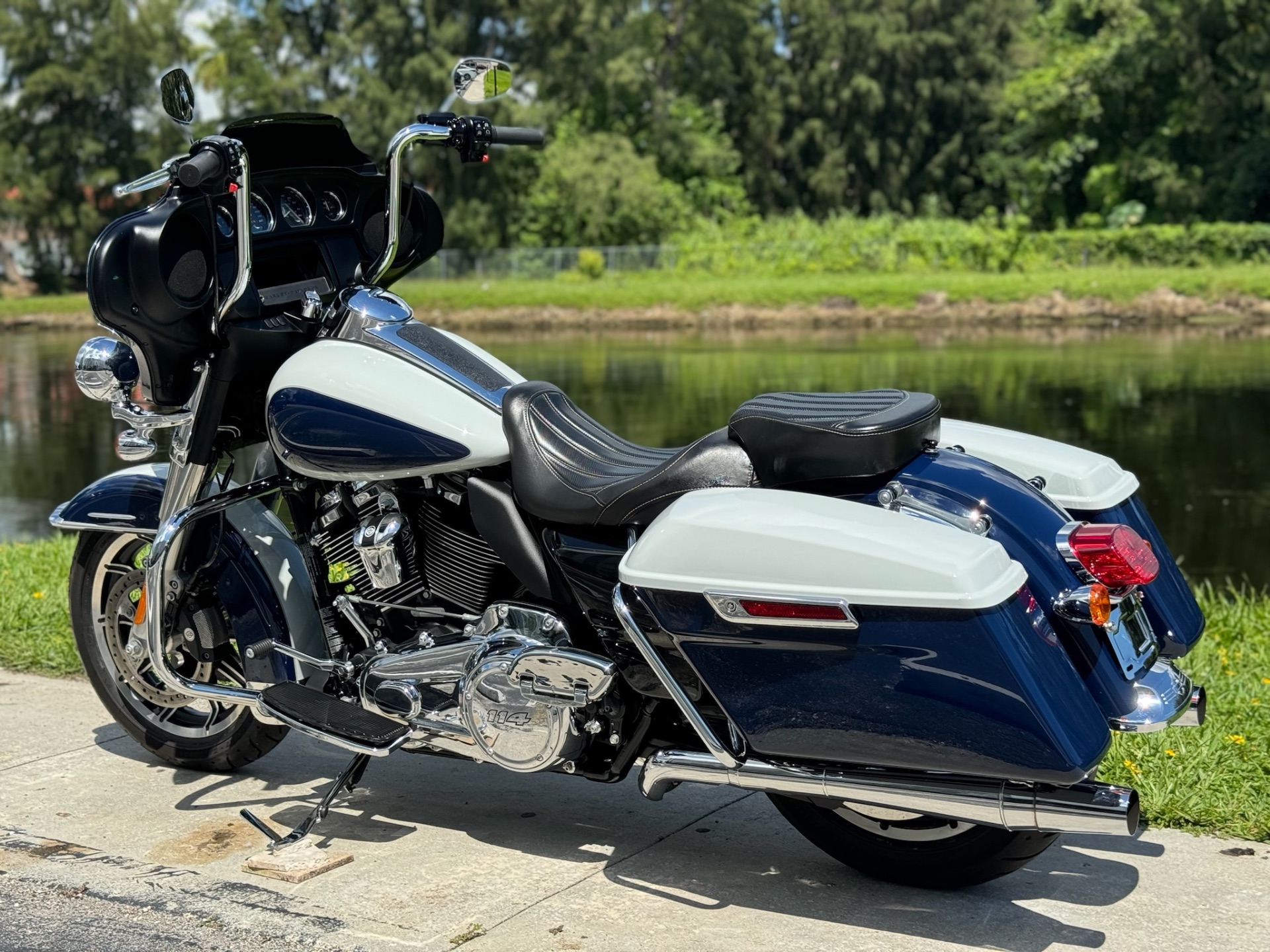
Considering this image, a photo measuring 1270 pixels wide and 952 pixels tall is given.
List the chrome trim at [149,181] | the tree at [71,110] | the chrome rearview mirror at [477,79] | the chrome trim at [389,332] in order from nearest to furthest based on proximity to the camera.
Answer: the chrome trim at [389,332] < the chrome trim at [149,181] < the chrome rearview mirror at [477,79] < the tree at [71,110]

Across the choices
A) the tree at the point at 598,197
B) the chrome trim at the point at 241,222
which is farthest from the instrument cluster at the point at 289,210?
the tree at the point at 598,197

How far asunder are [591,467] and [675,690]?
0.61 m

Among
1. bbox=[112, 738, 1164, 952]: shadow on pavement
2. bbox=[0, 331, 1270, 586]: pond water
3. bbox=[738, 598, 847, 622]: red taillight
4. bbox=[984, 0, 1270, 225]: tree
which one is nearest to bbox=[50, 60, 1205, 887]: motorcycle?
bbox=[738, 598, 847, 622]: red taillight

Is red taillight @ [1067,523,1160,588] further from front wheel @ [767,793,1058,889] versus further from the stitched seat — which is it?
the stitched seat

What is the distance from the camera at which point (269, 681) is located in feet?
13.8

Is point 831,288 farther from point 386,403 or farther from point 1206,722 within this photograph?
point 386,403

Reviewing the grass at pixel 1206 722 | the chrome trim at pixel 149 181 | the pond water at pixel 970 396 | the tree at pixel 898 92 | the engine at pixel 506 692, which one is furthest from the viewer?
the tree at pixel 898 92

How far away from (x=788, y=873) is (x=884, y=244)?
40.9 m

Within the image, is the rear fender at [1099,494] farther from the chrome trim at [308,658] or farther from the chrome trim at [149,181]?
the chrome trim at [149,181]

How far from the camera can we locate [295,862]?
385 centimetres

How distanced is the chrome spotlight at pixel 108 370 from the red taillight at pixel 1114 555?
2574mm

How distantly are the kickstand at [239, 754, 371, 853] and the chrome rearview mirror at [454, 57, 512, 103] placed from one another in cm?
187

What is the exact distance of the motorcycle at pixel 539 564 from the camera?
315 centimetres

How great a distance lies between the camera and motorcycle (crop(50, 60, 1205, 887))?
315cm
